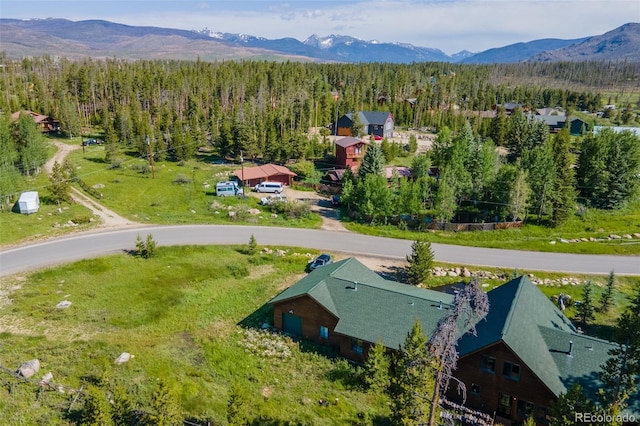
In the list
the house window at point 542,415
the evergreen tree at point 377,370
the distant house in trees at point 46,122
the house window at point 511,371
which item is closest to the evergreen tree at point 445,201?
the evergreen tree at point 377,370

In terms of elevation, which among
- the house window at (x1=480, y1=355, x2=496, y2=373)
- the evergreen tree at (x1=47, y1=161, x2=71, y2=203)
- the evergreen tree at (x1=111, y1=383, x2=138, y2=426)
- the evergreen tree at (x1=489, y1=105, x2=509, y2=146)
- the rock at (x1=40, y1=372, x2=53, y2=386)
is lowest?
the rock at (x1=40, y1=372, x2=53, y2=386)

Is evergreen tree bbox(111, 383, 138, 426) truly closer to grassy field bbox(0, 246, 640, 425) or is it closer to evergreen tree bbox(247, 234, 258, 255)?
grassy field bbox(0, 246, 640, 425)

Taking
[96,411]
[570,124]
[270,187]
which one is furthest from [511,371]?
[570,124]

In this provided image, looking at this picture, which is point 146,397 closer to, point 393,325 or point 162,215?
point 393,325

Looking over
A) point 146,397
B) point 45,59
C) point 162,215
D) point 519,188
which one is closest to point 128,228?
point 162,215

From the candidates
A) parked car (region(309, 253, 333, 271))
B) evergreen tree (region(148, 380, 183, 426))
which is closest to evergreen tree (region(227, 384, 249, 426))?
evergreen tree (region(148, 380, 183, 426))

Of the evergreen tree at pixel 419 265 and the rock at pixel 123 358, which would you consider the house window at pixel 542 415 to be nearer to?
the evergreen tree at pixel 419 265
